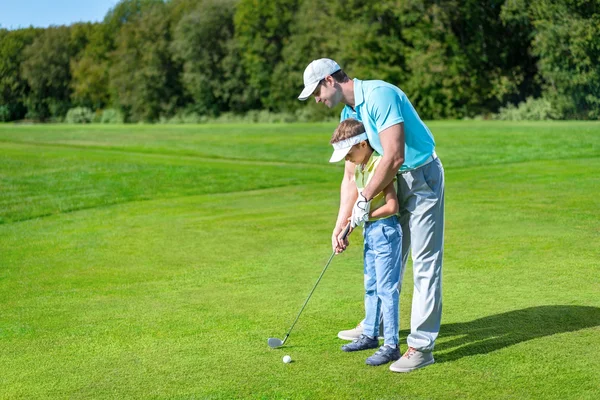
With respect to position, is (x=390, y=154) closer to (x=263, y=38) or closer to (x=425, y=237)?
(x=425, y=237)

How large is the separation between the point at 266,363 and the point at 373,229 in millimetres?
1066

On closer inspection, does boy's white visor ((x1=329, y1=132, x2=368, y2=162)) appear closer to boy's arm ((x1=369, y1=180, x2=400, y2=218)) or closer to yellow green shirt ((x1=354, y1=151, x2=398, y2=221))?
yellow green shirt ((x1=354, y1=151, x2=398, y2=221))

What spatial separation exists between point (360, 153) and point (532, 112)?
4367 centimetres

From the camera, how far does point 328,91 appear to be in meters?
4.82

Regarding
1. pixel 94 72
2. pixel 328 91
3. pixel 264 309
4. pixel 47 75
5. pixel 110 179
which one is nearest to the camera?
pixel 328 91

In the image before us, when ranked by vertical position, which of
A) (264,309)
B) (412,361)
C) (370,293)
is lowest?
(264,309)

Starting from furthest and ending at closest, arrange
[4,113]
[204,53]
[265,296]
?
[4,113]
[204,53]
[265,296]

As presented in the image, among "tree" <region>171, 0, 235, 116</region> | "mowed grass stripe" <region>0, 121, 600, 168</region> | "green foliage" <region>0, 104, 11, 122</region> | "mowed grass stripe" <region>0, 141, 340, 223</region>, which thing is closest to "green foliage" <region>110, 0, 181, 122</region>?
"tree" <region>171, 0, 235, 116</region>

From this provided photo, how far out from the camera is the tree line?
48.2 meters

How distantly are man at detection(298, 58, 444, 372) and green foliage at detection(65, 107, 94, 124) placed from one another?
85.4 meters

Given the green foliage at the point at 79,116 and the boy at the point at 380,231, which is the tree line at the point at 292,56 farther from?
the boy at the point at 380,231

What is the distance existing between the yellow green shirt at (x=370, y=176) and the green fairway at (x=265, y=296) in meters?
1.00

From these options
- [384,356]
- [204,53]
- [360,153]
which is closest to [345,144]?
[360,153]

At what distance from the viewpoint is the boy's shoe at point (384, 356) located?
496 centimetres
